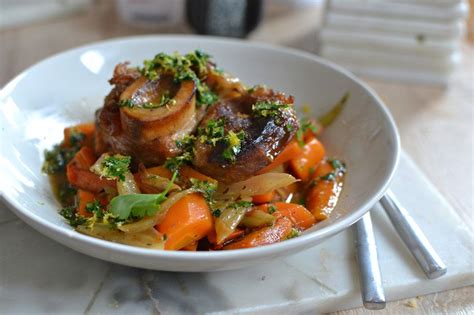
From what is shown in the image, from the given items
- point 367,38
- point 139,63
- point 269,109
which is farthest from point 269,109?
point 367,38

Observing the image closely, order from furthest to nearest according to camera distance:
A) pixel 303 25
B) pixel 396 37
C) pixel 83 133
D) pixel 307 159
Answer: pixel 303 25 → pixel 396 37 → pixel 83 133 → pixel 307 159

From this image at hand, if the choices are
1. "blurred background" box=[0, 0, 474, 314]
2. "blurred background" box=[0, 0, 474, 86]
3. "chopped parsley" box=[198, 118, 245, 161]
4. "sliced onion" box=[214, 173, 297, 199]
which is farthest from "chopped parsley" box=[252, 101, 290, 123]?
"blurred background" box=[0, 0, 474, 86]

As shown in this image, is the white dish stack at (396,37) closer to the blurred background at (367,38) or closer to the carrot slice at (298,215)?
the blurred background at (367,38)

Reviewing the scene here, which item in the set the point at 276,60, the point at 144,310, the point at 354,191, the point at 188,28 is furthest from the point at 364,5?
the point at 144,310

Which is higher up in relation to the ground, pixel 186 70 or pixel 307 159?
pixel 186 70

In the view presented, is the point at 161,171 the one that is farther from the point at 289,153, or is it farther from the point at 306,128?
the point at 306,128

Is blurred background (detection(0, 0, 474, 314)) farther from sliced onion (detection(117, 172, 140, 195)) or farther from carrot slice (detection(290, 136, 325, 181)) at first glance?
sliced onion (detection(117, 172, 140, 195))

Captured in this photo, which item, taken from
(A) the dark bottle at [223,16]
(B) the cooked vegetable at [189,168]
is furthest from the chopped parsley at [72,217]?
(A) the dark bottle at [223,16]
